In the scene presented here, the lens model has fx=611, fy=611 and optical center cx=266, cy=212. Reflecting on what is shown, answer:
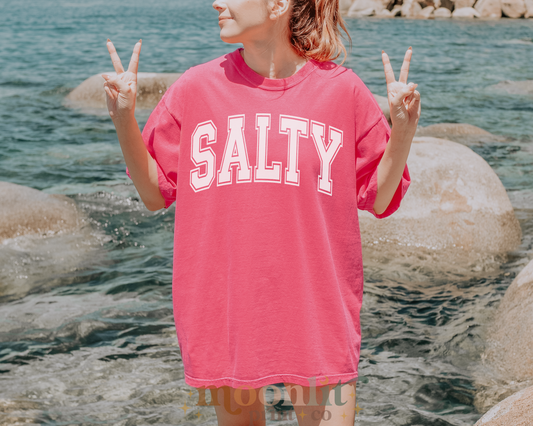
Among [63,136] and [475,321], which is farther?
[63,136]

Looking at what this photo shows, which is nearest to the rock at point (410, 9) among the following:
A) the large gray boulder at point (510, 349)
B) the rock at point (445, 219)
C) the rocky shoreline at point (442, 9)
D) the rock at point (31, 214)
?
the rocky shoreline at point (442, 9)

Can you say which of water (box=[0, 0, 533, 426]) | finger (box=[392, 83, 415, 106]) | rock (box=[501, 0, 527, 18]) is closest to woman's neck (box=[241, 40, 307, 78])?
finger (box=[392, 83, 415, 106])

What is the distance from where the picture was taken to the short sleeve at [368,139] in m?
2.08

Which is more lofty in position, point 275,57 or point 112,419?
point 275,57

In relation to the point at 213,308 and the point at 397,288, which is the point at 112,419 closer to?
the point at 213,308

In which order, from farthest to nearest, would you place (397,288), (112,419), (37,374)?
(397,288) → (37,374) → (112,419)

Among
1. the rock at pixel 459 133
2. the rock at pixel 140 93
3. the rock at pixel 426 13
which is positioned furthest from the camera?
the rock at pixel 426 13

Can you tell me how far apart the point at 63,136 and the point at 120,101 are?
9781 millimetres

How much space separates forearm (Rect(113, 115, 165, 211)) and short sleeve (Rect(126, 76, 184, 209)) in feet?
0.08

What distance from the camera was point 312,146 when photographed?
1994 millimetres

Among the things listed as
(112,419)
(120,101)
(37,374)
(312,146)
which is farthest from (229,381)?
(37,374)

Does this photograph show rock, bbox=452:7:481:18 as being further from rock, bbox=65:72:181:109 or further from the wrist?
the wrist

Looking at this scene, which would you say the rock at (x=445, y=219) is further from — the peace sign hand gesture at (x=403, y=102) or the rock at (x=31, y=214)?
the peace sign hand gesture at (x=403, y=102)

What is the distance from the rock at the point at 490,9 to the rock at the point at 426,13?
2.83m
